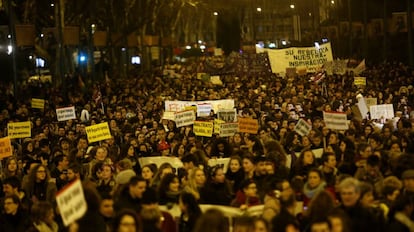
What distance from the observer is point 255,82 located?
3416cm

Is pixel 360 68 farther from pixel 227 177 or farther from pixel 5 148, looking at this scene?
pixel 227 177

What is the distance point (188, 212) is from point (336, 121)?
23.2 feet

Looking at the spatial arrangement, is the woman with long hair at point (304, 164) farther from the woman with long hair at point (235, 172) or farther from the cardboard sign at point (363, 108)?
the cardboard sign at point (363, 108)

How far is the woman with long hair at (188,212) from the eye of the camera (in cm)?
852

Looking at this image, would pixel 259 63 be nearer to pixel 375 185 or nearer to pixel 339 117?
pixel 339 117

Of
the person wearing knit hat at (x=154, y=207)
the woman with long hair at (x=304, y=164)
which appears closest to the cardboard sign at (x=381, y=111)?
the woman with long hair at (x=304, y=164)

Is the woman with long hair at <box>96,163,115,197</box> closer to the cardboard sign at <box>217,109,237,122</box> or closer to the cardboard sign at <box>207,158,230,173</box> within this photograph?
the cardboard sign at <box>207,158,230,173</box>

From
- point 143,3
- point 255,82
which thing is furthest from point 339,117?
point 143,3

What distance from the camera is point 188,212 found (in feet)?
28.0

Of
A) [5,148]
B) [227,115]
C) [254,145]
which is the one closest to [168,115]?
[227,115]

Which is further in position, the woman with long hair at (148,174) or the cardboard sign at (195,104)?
the cardboard sign at (195,104)

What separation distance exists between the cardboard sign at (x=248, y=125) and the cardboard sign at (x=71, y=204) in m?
9.23

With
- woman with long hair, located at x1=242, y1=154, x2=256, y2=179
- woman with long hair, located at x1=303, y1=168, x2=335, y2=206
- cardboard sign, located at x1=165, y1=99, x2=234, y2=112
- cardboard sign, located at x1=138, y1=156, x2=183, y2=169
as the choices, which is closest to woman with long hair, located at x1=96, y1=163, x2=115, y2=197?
woman with long hair, located at x1=242, y1=154, x2=256, y2=179

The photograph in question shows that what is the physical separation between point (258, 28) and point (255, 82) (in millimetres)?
100474
